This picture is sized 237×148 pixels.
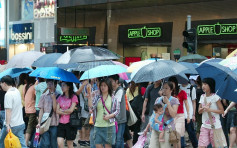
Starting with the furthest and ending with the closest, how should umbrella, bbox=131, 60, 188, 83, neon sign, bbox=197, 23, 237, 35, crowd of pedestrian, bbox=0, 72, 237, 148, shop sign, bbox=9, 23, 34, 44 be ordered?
1. shop sign, bbox=9, 23, 34, 44
2. neon sign, bbox=197, 23, 237, 35
3. crowd of pedestrian, bbox=0, 72, 237, 148
4. umbrella, bbox=131, 60, 188, 83

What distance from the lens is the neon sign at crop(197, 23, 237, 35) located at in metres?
20.8

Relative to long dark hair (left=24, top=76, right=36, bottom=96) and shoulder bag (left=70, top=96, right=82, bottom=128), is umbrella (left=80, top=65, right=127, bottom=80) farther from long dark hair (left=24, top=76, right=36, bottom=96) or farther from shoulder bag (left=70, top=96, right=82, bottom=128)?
long dark hair (left=24, top=76, right=36, bottom=96)

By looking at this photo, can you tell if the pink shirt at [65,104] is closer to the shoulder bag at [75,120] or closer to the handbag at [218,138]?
the shoulder bag at [75,120]

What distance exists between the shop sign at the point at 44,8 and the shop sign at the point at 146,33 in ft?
13.9

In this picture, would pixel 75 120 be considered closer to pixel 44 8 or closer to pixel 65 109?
pixel 65 109

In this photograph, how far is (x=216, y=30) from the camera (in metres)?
21.4

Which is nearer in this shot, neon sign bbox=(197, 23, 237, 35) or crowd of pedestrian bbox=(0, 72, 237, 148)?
crowd of pedestrian bbox=(0, 72, 237, 148)

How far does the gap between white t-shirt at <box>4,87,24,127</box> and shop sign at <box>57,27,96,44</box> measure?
1750cm

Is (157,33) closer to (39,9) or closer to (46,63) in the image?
(39,9)

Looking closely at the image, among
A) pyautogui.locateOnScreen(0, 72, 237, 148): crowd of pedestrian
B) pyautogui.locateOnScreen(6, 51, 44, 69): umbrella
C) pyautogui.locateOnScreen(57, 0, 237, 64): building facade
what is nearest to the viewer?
pyautogui.locateOnScreen(0, 72, 237, 148): crowd of pedestrian

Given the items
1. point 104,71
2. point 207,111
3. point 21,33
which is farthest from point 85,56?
point 21,33

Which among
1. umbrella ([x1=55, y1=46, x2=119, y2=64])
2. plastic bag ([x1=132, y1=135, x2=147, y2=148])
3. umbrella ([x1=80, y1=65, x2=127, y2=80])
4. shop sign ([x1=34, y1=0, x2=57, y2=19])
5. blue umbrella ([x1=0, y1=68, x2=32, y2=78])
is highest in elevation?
shop sign ([x1=34, y1=0, x2=57, y2=19])

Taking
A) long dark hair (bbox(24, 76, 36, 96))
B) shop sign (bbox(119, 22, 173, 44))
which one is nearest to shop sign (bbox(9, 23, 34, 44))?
shop sign (bbox(119, 22, 173, 44))

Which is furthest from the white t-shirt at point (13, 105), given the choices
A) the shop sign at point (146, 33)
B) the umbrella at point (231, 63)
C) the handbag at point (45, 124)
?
the shop sign at point (146, 33)
